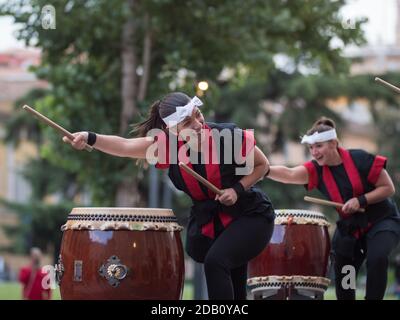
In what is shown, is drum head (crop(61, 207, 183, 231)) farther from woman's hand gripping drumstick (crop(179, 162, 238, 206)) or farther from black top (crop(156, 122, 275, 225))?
woman's hand gripping drumstick (crop(179, 162, 238, 206))

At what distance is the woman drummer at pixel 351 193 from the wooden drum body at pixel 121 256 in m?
1.10

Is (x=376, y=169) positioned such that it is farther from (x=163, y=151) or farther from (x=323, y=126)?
(x=163, y=151)

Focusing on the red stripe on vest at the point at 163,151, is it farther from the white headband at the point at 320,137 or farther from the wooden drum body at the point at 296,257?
the wooden drum body at the point at 296,257

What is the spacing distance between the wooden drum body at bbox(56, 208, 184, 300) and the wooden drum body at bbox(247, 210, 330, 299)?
4.40ft

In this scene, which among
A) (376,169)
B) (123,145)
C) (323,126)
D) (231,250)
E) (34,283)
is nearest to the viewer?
(231,250)

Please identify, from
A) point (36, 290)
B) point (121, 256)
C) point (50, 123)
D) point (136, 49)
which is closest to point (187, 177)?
point (121, 256)

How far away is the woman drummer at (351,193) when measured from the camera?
756 centimetres

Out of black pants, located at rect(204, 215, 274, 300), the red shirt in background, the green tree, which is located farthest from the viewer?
the red shirt in background

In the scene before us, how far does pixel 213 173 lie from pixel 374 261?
1.53 m

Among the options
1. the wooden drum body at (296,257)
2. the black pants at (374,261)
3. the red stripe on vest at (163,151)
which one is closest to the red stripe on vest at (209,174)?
the red stripe on vest at (163,151)

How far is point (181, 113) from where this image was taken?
6.43 m

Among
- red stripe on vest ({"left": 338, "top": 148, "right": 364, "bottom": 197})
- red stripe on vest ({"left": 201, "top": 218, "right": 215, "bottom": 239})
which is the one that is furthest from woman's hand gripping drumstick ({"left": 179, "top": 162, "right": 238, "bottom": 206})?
red stripe on vest ({"left": 338, "top": 148, "right": 364, "bottom": 197})

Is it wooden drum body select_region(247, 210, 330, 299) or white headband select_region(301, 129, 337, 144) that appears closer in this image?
white headband select_region(301, 129, 337, 144)

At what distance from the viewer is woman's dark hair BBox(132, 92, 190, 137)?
21.4 feet
